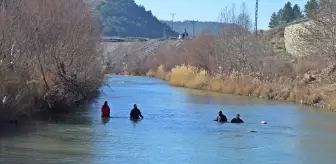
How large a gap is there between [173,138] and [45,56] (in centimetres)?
1051

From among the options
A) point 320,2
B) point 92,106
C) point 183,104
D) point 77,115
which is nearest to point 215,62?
point 320,2

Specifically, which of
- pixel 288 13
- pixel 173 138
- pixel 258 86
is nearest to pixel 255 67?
pixel 258 86

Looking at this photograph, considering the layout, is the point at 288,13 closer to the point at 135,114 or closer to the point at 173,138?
the point at 135,114

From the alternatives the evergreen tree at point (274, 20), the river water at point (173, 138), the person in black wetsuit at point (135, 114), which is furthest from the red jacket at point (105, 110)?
the evergreen tree at point (274, 20)

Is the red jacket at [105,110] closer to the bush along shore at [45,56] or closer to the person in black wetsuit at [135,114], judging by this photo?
the person in black wetsuit at [135,114]

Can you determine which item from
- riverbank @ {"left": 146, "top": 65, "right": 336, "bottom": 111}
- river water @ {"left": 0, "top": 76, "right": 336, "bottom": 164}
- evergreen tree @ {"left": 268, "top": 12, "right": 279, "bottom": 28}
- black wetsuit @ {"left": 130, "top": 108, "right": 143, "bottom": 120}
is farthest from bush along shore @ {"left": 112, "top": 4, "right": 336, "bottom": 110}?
evergreen tree @ {"left": 268, "top": 12, "right": 279, "bottom": 28}

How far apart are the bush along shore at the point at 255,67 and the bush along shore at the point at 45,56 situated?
15638mm

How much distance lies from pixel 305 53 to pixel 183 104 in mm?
26995

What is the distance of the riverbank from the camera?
4478 centimetres

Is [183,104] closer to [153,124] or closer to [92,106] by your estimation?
[92,106]

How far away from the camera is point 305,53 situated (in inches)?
2586

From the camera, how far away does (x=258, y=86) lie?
52.6 meters

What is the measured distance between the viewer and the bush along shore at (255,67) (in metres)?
48.8

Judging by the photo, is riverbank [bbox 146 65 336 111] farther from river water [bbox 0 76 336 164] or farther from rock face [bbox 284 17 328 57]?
river water [bbox 0 76 336 164]
